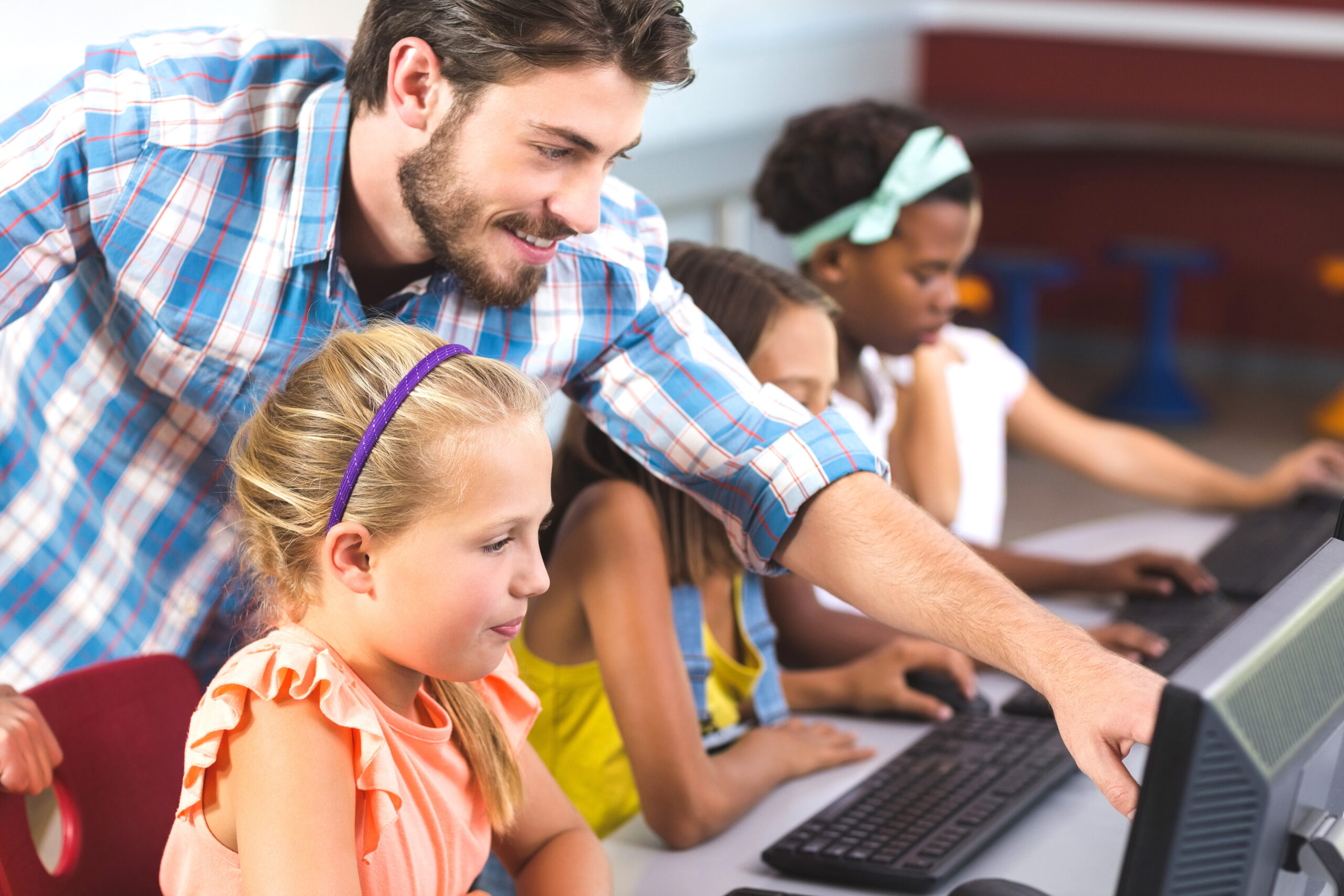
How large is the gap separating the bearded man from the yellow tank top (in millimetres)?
226

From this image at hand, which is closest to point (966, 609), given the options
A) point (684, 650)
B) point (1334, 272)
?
point (684, 650)

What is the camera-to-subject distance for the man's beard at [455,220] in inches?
46.8

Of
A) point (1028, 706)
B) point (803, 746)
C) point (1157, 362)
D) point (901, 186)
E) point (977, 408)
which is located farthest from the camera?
point (1157, 362)

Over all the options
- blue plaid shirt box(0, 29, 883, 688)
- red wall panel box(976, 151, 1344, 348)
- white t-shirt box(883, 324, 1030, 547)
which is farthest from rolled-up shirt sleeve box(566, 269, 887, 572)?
red wall panel box(976, 151, 1344, 348)

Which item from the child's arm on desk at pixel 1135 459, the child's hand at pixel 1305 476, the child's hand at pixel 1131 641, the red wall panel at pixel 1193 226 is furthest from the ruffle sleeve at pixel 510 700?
the red wall panel at pixel 1193 226

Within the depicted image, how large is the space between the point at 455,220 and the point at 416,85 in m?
0.12

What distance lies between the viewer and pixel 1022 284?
4758 mm

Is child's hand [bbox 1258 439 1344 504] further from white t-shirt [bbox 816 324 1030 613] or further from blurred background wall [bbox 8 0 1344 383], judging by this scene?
blurred background wall [bbox 8 0 1344 383]

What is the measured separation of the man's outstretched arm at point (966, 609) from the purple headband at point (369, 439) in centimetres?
43

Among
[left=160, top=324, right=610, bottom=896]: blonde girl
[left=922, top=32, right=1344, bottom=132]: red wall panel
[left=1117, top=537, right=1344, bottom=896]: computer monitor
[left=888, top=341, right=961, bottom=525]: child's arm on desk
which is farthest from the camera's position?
[left=922, top=32, right=1344, bottom=132]: red wall panel

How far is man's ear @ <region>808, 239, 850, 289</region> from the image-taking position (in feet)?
6.34

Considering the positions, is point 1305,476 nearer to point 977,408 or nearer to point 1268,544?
point 1268,544

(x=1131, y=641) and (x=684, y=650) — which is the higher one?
(x=684, y=650)

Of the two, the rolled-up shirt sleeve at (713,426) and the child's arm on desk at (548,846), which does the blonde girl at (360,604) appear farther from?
the rolled-up shirt sleeve at (713,426)
